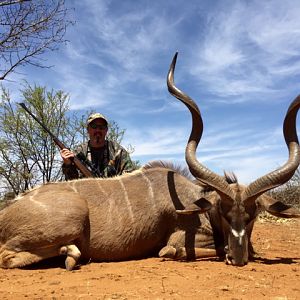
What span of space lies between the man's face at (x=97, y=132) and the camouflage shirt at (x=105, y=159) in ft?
0.30

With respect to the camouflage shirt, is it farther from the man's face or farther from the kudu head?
the kudu head

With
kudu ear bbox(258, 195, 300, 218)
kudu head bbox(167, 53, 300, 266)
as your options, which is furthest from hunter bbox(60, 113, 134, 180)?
kudu ear bbox(258, 195, 300, 218)

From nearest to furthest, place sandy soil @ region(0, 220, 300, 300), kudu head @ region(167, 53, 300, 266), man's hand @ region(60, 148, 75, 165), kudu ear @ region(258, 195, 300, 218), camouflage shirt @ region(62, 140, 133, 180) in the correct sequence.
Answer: sandy soil @ region(0, 220, 300, 300)
kudu head @ region(167, 53, 300, 266)
kudu ear @ region(258, 195, 300, 218)
man's hand @ region(60, 148, 75, 165)
camouflage shirt @ region(62, 140, 133, 180)

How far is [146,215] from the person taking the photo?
4.58m

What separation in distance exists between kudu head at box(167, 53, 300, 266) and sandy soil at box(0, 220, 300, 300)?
24cm

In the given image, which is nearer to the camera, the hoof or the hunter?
the hoof

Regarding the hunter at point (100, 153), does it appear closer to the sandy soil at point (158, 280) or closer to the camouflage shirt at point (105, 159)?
the camouflage shirt at point (105, 159)

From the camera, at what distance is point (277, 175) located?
A: 167 inches

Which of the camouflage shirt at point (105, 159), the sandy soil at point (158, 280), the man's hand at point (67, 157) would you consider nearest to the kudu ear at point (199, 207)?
the sandy soil at point (158, 280)

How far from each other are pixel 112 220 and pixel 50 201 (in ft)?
2.10

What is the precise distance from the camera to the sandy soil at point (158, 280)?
9.55 ft

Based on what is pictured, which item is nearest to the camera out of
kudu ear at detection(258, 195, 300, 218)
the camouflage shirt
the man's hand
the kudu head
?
the kudu head

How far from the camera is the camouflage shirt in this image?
5.91 m

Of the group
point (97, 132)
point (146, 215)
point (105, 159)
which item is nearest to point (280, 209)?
point (146, 215)
